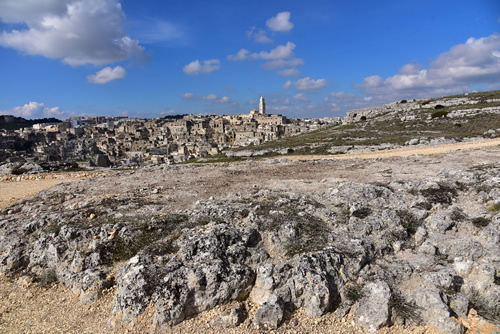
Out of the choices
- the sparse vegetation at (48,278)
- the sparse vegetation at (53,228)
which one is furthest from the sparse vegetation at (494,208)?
the sparse vegetation at (53,228)

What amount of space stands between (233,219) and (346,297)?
4.73 m

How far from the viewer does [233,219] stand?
10.8 m

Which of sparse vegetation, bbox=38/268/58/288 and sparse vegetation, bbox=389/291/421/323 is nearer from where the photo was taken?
sparse vegetation, bbox=389/291/421/323

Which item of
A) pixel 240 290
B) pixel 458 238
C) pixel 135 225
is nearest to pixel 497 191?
pixel 458 238

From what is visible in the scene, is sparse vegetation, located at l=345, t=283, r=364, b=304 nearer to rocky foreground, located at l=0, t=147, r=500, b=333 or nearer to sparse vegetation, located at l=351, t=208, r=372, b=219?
rocky foreground, located at l=0, t=147, r=500, b=333

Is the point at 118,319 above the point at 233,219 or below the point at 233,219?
below

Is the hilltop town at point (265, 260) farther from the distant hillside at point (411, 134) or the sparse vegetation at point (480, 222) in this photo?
the distant hillside at point (411, 134)

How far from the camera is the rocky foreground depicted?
24.6ft

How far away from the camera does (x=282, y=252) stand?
29.8 feet

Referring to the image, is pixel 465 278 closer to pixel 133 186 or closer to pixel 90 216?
pixel 90 216

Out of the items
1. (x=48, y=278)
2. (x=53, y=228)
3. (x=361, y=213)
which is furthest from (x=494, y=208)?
(x=53, y=228)

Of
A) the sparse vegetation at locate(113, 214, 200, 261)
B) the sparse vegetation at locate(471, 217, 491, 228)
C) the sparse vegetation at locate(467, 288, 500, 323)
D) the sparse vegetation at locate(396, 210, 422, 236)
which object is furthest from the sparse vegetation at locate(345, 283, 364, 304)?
the sparse vegetation at locate(471, 217, 491, 228)

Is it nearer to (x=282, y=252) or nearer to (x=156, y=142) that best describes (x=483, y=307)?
(x=282, y=252)

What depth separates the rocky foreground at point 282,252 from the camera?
750 centimetres
